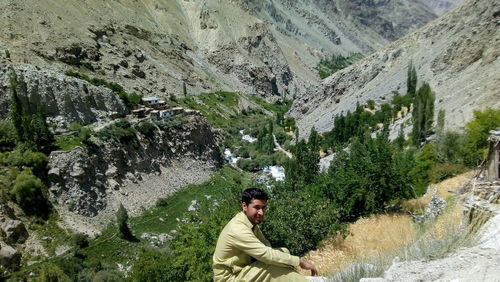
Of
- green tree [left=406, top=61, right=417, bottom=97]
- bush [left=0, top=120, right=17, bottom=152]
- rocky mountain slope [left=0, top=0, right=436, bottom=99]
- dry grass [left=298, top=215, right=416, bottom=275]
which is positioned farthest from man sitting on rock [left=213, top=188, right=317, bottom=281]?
green tree [left=406, top=61, right=417, bottom=97]

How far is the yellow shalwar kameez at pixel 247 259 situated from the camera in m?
4.64

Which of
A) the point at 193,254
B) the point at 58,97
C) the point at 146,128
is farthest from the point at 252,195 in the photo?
the point at 58,97

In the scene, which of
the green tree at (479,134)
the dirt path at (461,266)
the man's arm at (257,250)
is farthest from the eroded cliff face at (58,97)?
the dirt path at (461,266)

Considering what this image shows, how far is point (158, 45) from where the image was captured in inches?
3750

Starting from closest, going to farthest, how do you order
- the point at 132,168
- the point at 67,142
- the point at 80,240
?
the point at 80,240 < the point at 67,142 < the point at 132,168

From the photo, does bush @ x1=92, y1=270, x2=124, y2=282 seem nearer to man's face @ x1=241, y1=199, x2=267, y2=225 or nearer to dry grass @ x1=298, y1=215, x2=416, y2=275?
dry grass @ x1=298, y1=215, x2=416, y2=275

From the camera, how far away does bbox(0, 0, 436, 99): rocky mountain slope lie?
6161cm

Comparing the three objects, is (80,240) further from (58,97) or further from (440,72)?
(440,72)

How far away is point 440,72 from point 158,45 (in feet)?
220

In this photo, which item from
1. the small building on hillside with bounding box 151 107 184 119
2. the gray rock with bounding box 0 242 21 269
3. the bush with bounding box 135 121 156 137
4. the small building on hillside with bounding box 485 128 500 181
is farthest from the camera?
the small building on hillside with bounding box 151 107 184 119

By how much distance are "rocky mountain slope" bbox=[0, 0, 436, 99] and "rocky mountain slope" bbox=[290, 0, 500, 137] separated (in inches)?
1200

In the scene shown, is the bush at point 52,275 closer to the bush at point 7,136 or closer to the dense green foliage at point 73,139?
the dense green foliage at point 73,139

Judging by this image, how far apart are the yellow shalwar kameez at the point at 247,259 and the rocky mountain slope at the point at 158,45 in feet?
184

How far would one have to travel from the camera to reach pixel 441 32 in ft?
251
